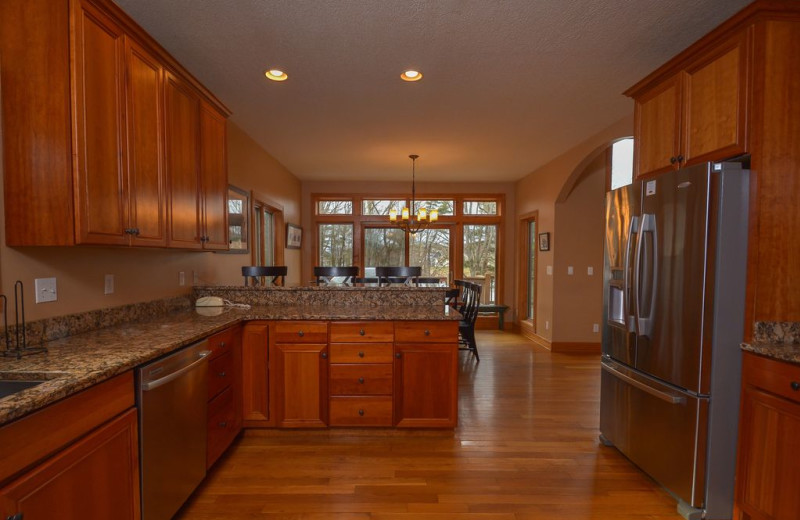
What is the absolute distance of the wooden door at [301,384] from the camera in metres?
2.63

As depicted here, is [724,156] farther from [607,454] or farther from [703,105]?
[607,454]

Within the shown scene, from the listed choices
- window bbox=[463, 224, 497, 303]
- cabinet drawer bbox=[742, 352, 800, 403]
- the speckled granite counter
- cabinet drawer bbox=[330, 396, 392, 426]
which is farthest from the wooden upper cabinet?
window bbox=[463, 224, 497, 303]

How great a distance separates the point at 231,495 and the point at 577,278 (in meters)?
4.76

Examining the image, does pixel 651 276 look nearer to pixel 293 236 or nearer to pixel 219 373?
pixel 219 373

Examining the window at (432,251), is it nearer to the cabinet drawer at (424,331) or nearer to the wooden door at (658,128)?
the cabinet drawer at (424,331)

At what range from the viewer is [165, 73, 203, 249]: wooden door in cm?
221

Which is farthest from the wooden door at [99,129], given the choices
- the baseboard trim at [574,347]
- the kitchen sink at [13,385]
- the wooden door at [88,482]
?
the baseboard trim at [574,347]

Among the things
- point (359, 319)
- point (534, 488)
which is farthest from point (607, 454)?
point (359, 319)

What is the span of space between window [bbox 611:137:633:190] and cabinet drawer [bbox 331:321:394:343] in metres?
3.67

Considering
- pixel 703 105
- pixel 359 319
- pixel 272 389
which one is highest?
pixel 703 105

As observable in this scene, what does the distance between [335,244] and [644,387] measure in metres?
5.51

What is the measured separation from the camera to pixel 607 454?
2537mm

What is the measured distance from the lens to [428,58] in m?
2.51

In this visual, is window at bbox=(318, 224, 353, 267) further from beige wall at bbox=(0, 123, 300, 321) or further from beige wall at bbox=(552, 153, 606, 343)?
beige wall at bbox=(552, 153, 606, 343)
